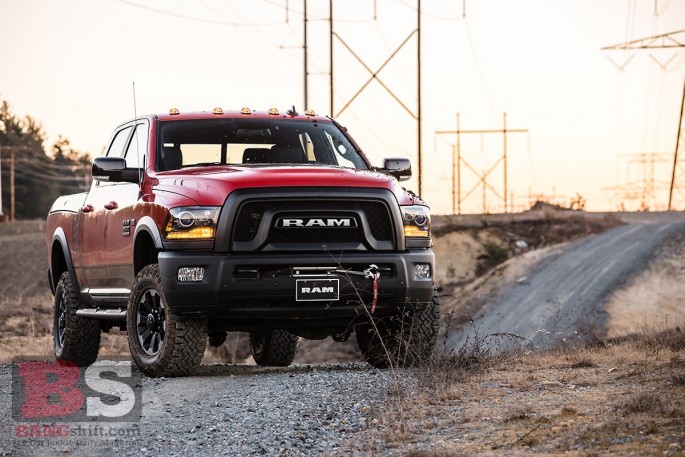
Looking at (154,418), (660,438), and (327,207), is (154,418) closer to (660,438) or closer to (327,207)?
(327,207)

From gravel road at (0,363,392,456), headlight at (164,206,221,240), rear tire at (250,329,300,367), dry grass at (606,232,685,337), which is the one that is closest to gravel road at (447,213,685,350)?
dry grass at (606,232,685,337)

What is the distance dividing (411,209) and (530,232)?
38801 mm

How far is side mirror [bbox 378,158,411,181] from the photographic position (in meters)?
Result: 11.3

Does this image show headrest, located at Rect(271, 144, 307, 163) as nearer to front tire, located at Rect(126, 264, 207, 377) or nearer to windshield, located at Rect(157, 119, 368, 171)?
windshield, located at Rect(157, 119, 368, 171)

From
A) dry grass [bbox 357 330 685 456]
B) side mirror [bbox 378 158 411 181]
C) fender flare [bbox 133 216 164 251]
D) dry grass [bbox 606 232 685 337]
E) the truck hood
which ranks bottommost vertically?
dry grass [bbox 606 232 685 337]

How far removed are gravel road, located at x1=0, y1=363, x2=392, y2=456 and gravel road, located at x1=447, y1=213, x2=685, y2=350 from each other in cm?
2314

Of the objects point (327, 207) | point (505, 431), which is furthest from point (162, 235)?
point (505, 431)

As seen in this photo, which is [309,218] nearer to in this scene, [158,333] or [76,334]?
[158,333]

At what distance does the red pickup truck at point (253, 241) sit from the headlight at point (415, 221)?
0.01 metres

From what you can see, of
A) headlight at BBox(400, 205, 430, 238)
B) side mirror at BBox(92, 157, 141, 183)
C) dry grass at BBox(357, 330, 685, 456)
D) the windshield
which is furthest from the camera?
the windshield

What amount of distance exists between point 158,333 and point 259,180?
1.66m

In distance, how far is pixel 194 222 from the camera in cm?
970

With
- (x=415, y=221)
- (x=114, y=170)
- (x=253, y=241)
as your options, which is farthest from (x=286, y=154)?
(x=253, y=241)

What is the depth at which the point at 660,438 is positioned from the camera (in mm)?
6609
